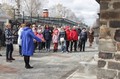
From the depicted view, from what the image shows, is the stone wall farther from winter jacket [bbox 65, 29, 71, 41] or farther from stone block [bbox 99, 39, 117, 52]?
winter jacket [bbox 65, 29, 71, 41]

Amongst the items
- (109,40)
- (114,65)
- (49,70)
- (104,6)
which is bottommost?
(49,70)

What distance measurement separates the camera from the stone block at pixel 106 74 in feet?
29.4

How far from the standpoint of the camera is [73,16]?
328 ft

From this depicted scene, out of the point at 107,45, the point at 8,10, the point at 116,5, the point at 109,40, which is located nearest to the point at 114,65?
the point at 107,45

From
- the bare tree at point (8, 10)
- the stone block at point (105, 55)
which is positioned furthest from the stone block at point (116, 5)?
the bare tree at point (8, 10)

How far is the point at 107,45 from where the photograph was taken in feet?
29.6

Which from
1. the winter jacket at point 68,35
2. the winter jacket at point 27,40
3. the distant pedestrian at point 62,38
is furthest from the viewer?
the winter jacket at point 68,35

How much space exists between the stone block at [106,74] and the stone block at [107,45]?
508mm

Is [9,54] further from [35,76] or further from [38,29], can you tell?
[38,29]

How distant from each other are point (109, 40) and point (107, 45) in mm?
130

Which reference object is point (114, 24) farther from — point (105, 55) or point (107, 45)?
point (105, 55)

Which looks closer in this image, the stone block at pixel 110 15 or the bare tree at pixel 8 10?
the stone block at pixel 110 15

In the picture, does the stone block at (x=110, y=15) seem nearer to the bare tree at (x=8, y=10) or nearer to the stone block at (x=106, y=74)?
the stone block at (x=106, y=74)

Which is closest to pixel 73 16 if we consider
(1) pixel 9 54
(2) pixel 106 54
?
(1) pixel 9 54
